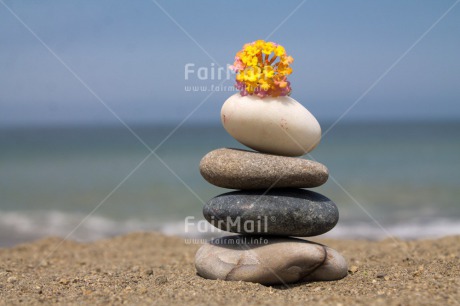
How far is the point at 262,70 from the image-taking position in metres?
7.34

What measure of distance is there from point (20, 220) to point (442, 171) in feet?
61.8

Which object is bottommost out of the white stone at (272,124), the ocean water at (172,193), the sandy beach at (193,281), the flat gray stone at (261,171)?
the sandy beach at (193,281)

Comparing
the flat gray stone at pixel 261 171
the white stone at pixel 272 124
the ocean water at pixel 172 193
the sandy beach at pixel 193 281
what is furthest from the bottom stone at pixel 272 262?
the ocean water at pixel 172 193

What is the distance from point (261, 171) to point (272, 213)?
52 cm

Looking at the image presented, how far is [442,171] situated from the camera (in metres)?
27.2

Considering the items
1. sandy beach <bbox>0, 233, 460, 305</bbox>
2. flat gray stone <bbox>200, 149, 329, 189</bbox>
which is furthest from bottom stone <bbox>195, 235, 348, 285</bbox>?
flat gray stone <bbox>200, 149, 329, 189</bbox>

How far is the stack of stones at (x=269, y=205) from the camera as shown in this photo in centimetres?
707

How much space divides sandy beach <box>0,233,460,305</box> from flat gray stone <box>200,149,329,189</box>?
1224 mm

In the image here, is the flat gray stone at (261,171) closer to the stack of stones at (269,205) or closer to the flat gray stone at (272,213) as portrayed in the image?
the stack of stones at (269,205)

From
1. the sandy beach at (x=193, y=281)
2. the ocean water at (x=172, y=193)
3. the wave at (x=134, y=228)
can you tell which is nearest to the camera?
the sandy beach at (x=193, y=281)

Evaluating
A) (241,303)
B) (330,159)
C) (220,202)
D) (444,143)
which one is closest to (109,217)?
(220,202)

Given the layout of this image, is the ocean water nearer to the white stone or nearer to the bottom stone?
the bottom stone

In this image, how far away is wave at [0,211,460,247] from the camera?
48.7 feet

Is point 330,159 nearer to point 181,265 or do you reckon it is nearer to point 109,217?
point 109,217
